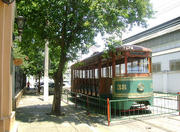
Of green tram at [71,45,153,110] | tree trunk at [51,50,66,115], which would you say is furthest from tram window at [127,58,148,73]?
tree trunk at [51,50,66,115]

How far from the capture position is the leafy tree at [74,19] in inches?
326

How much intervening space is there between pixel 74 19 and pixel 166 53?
20.2 meters

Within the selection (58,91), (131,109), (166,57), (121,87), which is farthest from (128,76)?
(166,57)

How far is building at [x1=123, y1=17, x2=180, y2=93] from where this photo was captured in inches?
956

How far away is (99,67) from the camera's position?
11930 millimetres

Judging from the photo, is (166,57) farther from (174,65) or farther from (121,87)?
(121,87)

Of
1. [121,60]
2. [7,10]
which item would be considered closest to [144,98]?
[121,60]

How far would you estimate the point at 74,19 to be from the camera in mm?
8664

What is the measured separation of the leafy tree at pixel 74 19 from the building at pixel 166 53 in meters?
16.0

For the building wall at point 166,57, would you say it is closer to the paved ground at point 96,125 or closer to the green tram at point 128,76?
the green tram at point 128,76

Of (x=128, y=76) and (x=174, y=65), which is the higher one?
(x=174, y=65)

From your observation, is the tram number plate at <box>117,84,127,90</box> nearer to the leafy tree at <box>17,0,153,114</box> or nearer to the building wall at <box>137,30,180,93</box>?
the leafy tree at <box>17,0,153,114</box>

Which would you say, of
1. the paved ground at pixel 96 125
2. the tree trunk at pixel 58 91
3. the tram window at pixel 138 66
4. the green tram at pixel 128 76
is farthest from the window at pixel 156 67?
the tree trunk at pixel 58 91

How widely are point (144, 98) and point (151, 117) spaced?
99 centimetres
